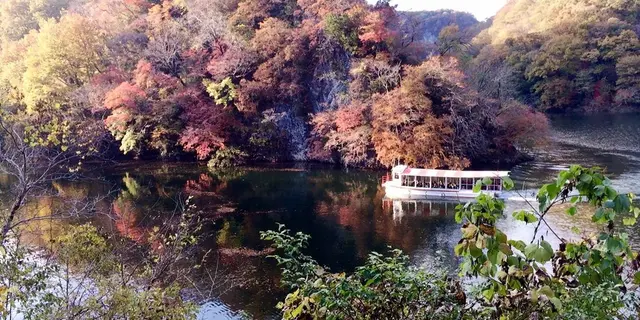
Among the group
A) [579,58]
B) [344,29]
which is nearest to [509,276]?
[344,29]

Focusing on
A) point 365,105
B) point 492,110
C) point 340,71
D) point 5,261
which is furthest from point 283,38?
point 5,261

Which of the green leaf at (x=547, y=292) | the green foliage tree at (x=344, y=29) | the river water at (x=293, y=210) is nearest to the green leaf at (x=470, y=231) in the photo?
the green leaf at (x=547, y=292)

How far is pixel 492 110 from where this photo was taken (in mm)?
26141

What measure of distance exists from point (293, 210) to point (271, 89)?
1171 centimetres

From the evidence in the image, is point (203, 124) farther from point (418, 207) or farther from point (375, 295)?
point (375, 295)

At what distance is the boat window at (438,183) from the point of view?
21.5 meters

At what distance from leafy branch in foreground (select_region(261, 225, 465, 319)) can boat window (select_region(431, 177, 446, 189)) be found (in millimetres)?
17810

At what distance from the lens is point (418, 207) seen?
19312 mm

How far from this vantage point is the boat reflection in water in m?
18.2

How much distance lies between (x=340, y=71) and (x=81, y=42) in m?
16.5

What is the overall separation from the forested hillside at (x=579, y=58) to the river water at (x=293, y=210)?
1082 centimetres

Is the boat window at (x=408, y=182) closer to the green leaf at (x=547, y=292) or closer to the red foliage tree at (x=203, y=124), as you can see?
the red foliage tree at (x=203, y=124)

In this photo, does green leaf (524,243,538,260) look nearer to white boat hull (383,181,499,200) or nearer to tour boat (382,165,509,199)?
tour boat (382,165,509,199)

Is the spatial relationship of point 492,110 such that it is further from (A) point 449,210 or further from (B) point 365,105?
(A) point 449,210
